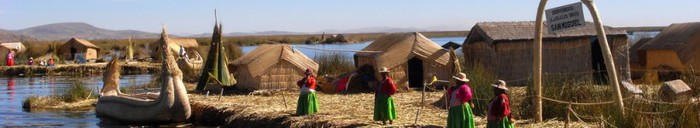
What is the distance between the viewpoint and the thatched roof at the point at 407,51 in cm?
1853

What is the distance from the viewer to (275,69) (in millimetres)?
18766

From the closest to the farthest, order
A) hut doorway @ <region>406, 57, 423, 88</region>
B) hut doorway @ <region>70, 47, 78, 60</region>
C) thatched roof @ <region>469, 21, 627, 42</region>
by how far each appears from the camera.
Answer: thatched roof @ <region>469, 21, 627, 42</region> < hut doorway @ <region>406, 57, 423, 88</region> < hut doorway @ <region>70, 47, 78, 60</region>

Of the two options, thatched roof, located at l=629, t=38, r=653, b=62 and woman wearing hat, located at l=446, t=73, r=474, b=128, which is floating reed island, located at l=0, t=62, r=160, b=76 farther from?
woman wearing hat, located at l=446, t=73, r=474, b=128

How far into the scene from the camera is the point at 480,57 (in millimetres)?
19547

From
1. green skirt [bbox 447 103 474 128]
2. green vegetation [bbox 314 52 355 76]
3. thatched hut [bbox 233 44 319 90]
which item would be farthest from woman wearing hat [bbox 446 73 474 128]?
green vegetation [bbox 314 52 355 76]

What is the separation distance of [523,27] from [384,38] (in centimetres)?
315

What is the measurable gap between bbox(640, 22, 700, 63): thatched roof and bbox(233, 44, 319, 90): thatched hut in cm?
785

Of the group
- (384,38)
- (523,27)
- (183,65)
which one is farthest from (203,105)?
(183,65)

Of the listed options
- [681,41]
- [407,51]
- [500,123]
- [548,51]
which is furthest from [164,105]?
[681,41]

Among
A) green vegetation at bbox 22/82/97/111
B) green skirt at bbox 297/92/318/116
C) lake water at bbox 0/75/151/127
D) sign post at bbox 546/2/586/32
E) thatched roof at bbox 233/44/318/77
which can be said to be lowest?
lake water at bbox 0/75/151/127

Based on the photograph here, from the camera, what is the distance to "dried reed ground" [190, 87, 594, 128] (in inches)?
453

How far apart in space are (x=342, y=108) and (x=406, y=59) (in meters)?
4.51

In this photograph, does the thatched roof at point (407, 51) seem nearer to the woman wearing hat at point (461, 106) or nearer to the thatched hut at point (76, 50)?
the woman wearing hat at point (461, 106)

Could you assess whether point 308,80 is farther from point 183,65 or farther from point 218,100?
point 183,65
